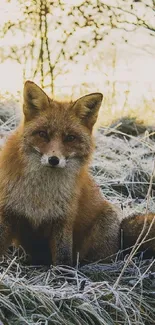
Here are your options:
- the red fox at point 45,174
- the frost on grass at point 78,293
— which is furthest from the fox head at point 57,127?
the frost on grass at point 78,293

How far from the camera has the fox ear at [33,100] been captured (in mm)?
4977

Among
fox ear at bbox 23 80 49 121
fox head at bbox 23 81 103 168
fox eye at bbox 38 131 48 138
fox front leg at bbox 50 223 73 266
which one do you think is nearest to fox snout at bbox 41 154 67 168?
fox head at bbox 23 81 103 168

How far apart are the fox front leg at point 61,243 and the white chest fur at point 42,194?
10 centimetres

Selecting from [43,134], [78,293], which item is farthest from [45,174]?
[78,293]

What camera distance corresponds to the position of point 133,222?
18.4 feet

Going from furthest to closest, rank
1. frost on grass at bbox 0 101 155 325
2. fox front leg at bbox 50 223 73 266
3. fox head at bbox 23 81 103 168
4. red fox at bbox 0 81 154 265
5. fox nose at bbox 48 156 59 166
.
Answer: fox front leg at bbox 50 223 73 266 < red fox at bbox 0 81 154 265 < fox head at bbox 23 81 103 168 < fox nose at bbox 48 156 59 166 < frost on grass at bbox 0 101 155 325

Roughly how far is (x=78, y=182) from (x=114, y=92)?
18.3ft

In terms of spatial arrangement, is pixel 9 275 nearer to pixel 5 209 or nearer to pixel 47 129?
pixel 5 209

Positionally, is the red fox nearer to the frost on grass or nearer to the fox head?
the fox head

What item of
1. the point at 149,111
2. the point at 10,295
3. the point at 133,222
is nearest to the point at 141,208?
the point at 133,222

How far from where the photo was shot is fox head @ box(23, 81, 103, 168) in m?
4.78

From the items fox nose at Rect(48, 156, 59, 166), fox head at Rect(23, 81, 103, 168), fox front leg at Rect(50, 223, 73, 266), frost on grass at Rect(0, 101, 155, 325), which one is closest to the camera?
frost on grass at Rect(0, 101, 155, 325)

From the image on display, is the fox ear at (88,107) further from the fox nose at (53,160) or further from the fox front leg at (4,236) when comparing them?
the fox front leg at (4,236)

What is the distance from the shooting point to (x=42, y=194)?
5.04 metres
